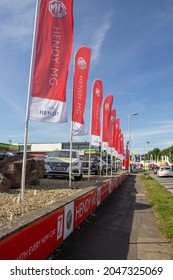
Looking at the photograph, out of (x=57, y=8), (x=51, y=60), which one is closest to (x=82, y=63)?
(x=57, y=8)

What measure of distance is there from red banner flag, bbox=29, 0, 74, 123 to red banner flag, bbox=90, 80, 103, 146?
23.6ft

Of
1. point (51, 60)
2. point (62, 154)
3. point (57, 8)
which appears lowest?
point (62, 154)

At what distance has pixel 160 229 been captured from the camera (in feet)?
23.0

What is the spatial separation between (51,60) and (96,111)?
8.32m

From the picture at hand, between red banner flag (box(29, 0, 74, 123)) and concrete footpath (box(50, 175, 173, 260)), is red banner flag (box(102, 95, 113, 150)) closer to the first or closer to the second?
concrete footpath (box(50, 175, 173, 260))

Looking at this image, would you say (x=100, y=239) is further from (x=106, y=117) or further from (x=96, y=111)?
(x=106, y=117)

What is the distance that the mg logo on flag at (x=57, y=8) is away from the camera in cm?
720

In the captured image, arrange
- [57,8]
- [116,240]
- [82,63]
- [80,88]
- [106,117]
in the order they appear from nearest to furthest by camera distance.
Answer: [116,240]
[57,8]
[80,88]
[82,63]
[106,117]

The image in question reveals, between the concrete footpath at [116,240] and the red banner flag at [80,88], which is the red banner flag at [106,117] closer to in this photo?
the red banner flag at [80,88]

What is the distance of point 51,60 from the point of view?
7.21 m

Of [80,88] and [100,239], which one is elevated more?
[80,88]

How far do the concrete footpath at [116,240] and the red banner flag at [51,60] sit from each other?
114 inches

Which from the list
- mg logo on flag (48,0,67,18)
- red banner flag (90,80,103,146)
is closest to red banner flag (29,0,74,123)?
mg logo on flag (48,0,67,18)

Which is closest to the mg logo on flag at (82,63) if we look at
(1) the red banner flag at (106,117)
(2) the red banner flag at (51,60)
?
(2) the red banner flag at (51,60)
